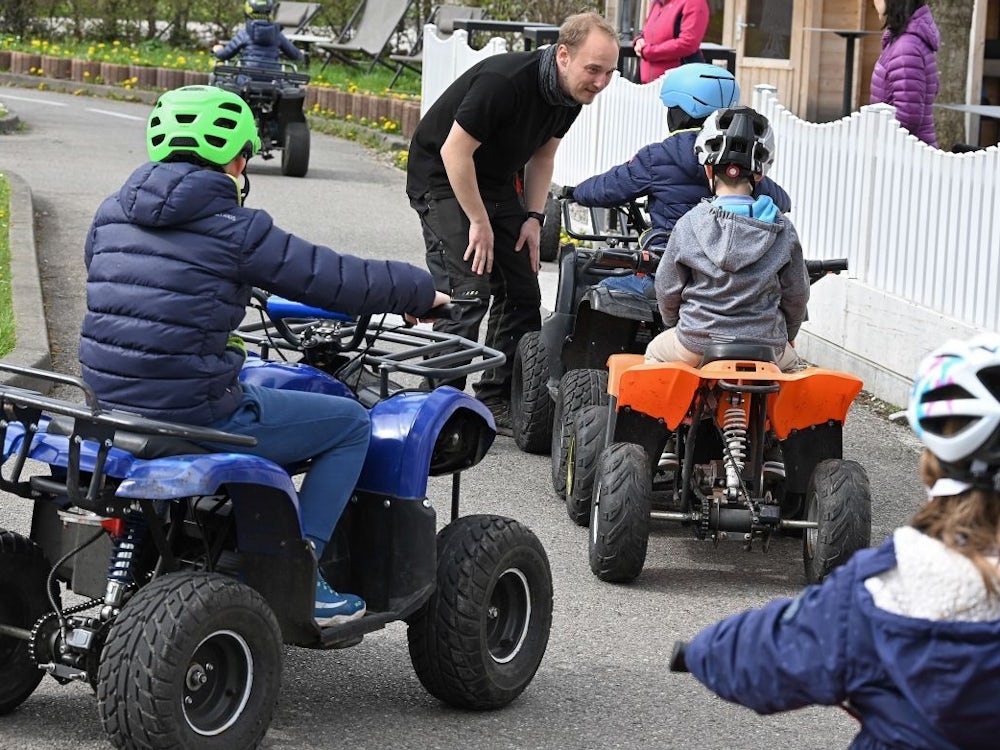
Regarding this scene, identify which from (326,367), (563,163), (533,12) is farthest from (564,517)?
(533,12)

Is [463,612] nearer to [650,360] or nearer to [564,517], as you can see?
[650,360]

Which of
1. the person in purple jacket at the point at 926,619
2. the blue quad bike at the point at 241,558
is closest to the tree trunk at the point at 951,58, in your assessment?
the blue quad bike at the point at 241,558

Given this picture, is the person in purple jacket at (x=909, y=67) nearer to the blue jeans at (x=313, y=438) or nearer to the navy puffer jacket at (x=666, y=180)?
the navy puffer jacket at (x=666, y=180)

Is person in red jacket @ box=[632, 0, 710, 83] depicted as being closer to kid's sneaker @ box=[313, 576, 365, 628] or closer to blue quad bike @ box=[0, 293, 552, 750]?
blue quad bike @ box=[0, 293, 552, 750]

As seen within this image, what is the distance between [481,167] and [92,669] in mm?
4105

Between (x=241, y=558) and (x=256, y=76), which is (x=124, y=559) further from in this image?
(x=256, y=76)

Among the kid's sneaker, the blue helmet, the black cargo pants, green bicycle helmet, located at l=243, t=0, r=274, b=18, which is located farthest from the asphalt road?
green bicycle helmet, located at l=243, t=0, r=274, b=18

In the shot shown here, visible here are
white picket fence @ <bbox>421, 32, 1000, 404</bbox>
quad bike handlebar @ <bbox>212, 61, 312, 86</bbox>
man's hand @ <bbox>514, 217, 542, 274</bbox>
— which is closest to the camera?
man's hand @ <bbox>514, 217, 542, 274</bbox>

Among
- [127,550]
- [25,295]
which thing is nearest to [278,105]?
[25,295]

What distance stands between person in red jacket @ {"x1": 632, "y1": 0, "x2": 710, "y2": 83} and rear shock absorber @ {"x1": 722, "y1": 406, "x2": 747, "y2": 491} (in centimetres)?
770

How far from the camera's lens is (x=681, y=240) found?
19.6ft

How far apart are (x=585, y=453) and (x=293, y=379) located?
2051 millimetres

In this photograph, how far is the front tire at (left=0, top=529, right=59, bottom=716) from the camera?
4.34 meters

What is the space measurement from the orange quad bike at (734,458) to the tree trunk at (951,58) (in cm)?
753
